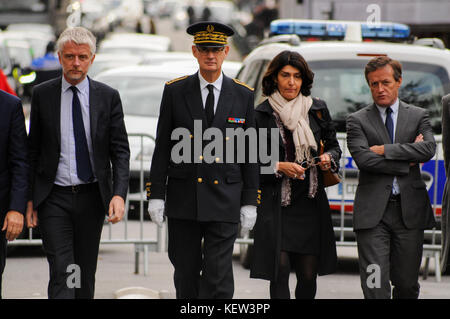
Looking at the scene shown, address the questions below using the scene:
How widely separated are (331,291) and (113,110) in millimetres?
3278

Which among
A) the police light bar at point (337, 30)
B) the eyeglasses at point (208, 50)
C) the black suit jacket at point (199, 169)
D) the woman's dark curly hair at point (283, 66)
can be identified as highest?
the police light bar at point (337, 30)

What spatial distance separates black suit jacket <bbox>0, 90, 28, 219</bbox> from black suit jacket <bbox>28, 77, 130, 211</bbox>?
5.3 inches

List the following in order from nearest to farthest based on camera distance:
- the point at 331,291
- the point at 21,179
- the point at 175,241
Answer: the point at 21,179 < the point at 175,241 < the point at 331,291

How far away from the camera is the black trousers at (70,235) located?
5898 mm

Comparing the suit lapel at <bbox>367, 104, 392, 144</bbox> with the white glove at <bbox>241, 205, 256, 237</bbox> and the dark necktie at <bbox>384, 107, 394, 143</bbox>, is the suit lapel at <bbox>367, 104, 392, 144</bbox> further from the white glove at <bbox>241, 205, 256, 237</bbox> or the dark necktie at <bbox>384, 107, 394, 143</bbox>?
the white glove at <bbox>241, 205, 256, 237</bbox>

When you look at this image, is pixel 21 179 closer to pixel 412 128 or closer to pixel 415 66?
pixel 412 128

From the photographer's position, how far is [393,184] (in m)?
6.53

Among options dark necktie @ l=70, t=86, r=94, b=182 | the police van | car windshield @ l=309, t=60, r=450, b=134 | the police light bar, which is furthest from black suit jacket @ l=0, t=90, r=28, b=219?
the police light bar

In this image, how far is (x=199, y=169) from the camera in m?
6.15

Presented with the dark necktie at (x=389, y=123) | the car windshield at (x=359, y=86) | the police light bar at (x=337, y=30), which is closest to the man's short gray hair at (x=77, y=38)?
the dark necktie at (x=389, y=123)

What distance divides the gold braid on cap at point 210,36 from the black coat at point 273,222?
0.62m

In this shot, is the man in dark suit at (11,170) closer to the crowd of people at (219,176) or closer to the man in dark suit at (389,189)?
the crowd of people at (219,176)

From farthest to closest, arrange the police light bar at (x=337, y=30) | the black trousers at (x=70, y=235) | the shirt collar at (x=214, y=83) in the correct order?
1. the police light bar at (x=337, y=30)
2. the shirt collar at (x=214, y=83)
3. the black trousers at (x=70, y=235)
